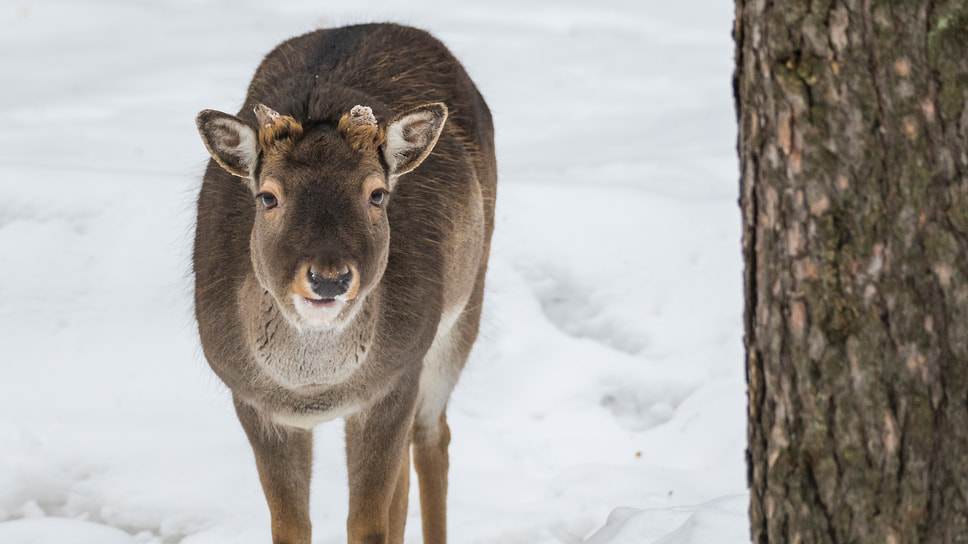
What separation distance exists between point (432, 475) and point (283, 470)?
3.40ft

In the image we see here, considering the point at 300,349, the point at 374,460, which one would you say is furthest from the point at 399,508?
the point at 300,349

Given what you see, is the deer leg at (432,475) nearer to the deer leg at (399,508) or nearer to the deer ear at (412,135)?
the deer leg at (399,508)

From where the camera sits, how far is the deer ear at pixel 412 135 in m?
3.82

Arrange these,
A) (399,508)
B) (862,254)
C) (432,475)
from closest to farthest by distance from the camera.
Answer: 1. (862,254)
2. (399,508)
3. (432,475)

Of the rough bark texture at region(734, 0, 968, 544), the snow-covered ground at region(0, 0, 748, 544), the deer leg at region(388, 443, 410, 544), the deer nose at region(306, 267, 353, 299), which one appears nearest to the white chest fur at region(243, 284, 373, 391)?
the deer nose at region(306, 267, 353, 299)

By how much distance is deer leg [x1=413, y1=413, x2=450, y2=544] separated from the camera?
5.27 metres

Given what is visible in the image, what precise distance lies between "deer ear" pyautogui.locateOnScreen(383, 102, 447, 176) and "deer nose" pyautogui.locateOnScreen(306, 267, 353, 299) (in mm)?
551

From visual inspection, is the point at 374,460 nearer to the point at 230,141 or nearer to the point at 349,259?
the point at 349,259

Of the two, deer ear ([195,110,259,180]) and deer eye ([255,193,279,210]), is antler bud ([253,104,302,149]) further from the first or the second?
deer eye ([255,193,279,210])

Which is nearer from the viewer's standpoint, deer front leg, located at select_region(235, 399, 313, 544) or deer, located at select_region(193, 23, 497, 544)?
deer, located at select_region(193, 23, 497, 544)

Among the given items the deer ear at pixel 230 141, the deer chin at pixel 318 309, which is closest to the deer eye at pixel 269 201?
the deer ear at pixel 230 141

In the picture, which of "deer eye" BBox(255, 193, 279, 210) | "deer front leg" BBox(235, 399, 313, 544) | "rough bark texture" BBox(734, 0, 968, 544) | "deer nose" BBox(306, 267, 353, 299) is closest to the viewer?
"rough bark texture" BBox(734, 0, 968, 544)

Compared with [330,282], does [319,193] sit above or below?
above

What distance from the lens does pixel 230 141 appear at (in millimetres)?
3744
